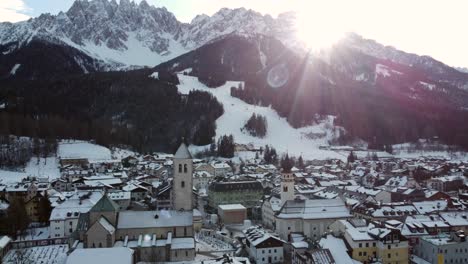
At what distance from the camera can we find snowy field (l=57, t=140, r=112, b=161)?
98944mm

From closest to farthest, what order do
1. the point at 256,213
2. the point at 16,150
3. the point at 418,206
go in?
the point at 418,206
the point at 256,213
the point at 16,150

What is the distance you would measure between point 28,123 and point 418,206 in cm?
8684

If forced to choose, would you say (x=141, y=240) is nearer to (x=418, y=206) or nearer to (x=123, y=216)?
(x=123, y=216)

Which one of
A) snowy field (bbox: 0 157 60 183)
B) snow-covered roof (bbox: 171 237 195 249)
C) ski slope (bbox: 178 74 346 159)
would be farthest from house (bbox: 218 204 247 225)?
ski slope (bbox: 178 74 346 159)

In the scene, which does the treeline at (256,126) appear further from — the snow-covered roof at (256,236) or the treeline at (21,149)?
the snow-covered roof at (256,236)

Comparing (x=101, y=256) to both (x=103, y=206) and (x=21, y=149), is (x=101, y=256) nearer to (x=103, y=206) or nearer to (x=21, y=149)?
(x=103, y=206)

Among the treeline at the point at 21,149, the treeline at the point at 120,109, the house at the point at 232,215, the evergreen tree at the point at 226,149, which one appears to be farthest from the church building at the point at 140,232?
the treeline at the point at 120,109

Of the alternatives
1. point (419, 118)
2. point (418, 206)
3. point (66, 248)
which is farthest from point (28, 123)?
point (419, 118)

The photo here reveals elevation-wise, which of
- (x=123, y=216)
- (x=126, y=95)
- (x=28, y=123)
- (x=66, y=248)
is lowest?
(x=66, y=248)

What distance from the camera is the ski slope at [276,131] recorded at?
420 feet

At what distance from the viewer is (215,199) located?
2516 inches

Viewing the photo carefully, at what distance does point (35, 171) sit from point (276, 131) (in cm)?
7594

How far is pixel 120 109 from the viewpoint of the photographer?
15112 centimetres

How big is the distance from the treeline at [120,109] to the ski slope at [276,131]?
4.71 m
